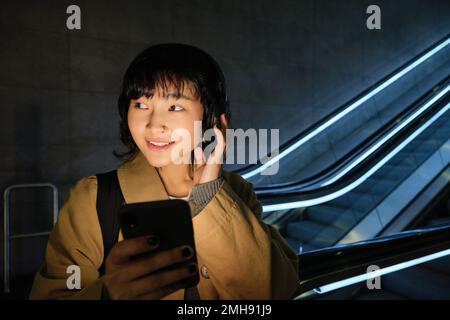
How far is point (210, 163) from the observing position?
797 mm

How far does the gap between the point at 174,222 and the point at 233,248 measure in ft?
0.59

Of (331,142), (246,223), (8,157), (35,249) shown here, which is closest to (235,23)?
(331,142)

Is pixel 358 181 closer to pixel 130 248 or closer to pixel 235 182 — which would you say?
pixel 235 182

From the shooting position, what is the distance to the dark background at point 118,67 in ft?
11.7

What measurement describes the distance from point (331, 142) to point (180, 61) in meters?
5.44

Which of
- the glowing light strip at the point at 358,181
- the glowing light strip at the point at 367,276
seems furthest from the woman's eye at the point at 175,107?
the glowing light strip at the point at 358,181

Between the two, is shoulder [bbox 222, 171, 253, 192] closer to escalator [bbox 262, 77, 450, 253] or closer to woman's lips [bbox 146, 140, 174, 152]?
woman's lips [bbox 146, 140, 174, 152]

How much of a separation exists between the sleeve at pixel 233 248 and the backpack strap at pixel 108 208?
0.25 meters

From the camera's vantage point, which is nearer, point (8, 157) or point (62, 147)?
point (8, 157)

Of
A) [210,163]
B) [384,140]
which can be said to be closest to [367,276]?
[210,163]

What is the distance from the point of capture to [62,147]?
3834 mm

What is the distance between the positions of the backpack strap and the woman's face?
135mm

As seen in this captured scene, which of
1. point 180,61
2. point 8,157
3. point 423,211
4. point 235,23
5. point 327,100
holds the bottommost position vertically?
point 423,211

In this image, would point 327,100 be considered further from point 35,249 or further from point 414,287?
point 35,249
